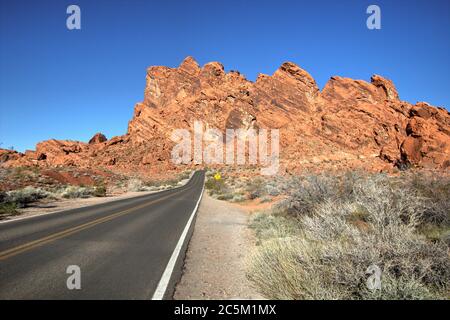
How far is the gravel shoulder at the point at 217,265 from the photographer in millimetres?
5586

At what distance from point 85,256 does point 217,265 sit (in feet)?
9.81

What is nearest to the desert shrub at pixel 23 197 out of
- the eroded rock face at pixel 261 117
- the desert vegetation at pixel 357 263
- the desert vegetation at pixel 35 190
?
the desert vegetation at pixel 35 190

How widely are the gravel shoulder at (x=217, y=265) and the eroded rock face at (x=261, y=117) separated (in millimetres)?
63909

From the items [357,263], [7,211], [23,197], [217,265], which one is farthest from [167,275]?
[23,197]

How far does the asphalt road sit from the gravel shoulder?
55cm

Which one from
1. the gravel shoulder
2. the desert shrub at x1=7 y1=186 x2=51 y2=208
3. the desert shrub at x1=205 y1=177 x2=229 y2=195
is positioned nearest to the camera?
the gravel shoulder

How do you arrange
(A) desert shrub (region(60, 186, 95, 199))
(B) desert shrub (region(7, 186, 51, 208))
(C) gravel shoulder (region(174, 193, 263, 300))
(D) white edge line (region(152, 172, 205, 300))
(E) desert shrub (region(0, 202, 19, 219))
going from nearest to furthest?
(D) white edge line (region(152, 172, 205, 300)) < (C) gravel shoulder (region(174, 193, 263, 300)) < (E) desert shrub (region(0, 202, 19, 219)) < (B) desert shrub (region(7, 186, 51, 208)) < (A) desert shrub (region(60, 186, 95, 199))

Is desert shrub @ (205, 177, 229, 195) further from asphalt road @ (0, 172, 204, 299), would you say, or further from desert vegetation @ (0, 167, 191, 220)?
asphalt road @ (0, 172, 204, 299)

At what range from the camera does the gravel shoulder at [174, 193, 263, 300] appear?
18.3ft

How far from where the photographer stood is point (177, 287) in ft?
18.9

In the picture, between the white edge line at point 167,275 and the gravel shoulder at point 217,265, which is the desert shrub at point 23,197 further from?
the white edge line at point 167,275

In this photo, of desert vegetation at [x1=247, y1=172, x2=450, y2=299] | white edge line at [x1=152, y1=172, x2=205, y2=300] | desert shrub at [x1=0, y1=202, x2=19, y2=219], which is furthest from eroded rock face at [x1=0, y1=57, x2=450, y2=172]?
desert vegetation at [x1=247, y1=172, x2=450, y2=299]

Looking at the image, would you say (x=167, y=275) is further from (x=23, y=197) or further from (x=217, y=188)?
(x=217, y=188)
